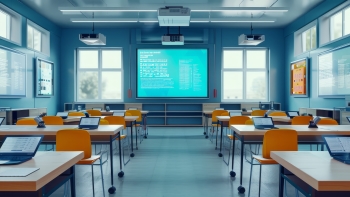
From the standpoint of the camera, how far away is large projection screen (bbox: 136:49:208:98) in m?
9.85

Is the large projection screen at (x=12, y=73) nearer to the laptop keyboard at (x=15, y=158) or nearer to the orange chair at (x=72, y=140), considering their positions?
the orange chair at (x=72, y=140)

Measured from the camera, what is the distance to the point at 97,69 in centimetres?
1007

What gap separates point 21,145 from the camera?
172 centimetres

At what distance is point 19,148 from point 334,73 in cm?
715

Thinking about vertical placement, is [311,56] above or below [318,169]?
above

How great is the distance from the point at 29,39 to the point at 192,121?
240 inches

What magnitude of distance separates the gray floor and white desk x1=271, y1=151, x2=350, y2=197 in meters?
1.47

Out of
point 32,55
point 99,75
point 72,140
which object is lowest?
point 72,140

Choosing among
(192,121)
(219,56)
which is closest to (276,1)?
(219,56)

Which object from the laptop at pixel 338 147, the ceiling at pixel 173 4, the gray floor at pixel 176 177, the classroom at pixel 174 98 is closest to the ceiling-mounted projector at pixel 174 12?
the classroom at pixel 174 98

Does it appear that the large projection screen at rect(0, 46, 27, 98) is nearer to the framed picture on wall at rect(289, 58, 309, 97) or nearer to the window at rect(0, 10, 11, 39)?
the window at rect(0, 10, 11, 39)

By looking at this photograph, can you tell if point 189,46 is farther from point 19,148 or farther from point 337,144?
point 19,148

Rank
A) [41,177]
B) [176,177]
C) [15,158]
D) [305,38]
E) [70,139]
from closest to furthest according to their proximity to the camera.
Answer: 1. [41,177]
2. [15,158]
3. [70,139]
4. [176,177]
5. [305,38]

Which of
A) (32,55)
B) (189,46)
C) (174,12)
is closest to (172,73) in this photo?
(189,46)
